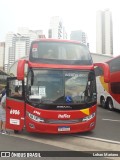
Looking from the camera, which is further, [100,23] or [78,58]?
[100,23]

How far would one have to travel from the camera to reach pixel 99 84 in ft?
68.5

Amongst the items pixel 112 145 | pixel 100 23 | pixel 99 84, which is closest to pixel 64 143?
pixel 112 145

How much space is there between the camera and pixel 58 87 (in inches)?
351

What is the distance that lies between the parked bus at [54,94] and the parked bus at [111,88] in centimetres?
675

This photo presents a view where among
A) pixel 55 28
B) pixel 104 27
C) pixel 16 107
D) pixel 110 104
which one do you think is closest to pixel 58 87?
pixel 16 107

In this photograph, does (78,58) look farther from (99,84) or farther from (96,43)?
(96,43)

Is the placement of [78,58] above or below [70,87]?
above

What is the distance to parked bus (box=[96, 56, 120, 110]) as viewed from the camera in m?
16.3

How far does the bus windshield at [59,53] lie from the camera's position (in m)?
9.38

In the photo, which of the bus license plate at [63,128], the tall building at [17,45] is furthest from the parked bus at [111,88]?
the tall building at [17,45]

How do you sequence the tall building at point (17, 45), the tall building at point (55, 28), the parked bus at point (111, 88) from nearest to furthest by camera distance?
the parked bus at point (111, 88) → the tall building at point (55, 28) → the tall building at point (17, 45)

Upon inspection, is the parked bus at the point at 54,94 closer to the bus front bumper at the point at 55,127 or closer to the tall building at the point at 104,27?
the bus front bumper at the point at 55,127

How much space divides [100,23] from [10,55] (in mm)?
35146

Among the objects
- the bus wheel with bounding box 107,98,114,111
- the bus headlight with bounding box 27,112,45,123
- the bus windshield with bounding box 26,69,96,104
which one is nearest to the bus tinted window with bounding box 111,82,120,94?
the bus wheel with bounding box 107,98,114,111
